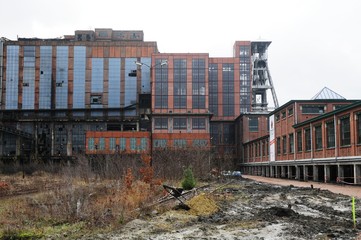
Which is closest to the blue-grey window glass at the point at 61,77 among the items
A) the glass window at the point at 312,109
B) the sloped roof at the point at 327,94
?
the sloped roof at the point at 327,94

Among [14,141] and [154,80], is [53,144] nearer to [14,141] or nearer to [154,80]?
[14,141]

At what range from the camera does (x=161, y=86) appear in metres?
79.7

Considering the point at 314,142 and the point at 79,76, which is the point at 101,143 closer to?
the point at 79,76

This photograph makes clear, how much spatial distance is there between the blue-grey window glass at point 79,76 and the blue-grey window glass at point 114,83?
5819 mm

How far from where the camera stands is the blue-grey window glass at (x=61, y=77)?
87.2m

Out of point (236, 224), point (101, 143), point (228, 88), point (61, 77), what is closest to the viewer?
point (236, 224)

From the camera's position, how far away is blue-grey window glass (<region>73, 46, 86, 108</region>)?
8725 cm

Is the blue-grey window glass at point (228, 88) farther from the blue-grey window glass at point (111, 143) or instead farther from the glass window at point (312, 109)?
the glass window at point (312, 109)

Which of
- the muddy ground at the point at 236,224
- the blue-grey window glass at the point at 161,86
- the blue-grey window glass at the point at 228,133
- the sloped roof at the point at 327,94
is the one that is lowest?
the muddy ground at the point at 236,224

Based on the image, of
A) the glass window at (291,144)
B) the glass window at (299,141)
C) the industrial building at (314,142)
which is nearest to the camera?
the industrial building at (314,142)

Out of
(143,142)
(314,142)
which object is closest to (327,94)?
(314,142)

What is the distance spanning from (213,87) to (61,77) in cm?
3292

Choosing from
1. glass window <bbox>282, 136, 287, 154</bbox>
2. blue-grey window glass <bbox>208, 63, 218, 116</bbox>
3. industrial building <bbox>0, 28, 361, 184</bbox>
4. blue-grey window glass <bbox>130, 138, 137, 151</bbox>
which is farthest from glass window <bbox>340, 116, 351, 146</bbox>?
blue-grey window glass <bbox>208, 63, 218, 116</bbox>

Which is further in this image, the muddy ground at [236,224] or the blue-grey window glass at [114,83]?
the blue-grey window glass at [114,83]
